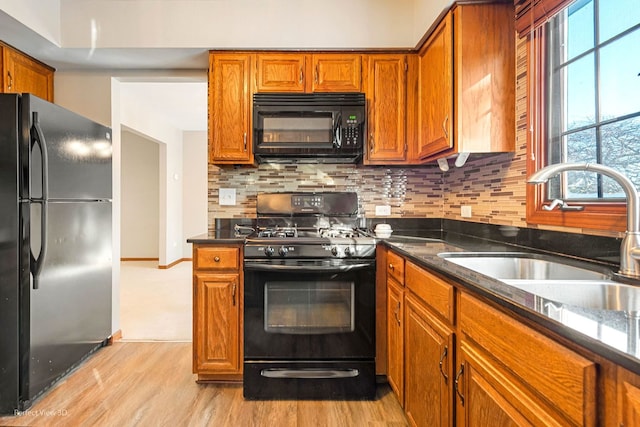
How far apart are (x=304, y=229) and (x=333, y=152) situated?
1.99ft

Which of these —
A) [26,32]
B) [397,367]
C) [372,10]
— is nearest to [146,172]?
[26,32]

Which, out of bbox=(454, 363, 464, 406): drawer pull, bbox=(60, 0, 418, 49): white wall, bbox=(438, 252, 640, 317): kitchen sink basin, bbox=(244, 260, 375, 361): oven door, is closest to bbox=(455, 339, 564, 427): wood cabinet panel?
bbox=(454, 363, 464, 406): drawer pull

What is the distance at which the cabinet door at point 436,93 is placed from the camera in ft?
5.89

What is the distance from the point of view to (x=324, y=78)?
2.27 metres

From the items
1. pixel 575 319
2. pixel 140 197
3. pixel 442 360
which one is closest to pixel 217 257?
pixel 442 360

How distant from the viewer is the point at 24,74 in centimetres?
233

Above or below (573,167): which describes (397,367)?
below

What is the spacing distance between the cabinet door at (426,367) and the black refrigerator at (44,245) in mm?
1923

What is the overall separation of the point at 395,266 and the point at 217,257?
1.02m

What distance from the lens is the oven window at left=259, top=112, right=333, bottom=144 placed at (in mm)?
2211

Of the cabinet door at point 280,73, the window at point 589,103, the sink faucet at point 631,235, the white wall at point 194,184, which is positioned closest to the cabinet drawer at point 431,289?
the sink faucet at point 631,235

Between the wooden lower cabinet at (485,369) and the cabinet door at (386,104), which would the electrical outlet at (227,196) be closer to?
the cabinet door at (386,104)

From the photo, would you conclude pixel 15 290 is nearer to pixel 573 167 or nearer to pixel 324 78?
pixel 324 78

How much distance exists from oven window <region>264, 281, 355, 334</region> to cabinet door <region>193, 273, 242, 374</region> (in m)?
0.20
